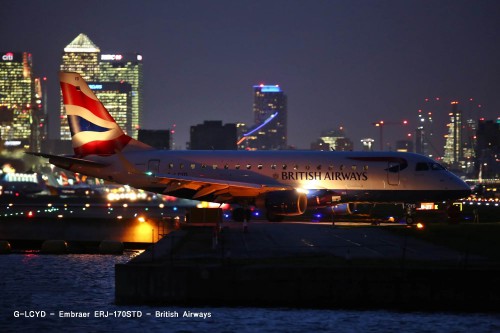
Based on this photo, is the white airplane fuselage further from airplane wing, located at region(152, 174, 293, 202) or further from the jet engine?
the jet engine

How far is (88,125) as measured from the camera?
65.6m

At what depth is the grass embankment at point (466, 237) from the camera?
1560 inches

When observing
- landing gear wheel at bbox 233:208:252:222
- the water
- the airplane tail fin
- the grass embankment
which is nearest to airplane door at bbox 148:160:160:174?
the airplane tail fin

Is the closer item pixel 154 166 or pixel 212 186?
pixel 212 186

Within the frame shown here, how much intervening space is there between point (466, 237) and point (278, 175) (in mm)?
19131

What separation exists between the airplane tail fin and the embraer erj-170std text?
931 mm

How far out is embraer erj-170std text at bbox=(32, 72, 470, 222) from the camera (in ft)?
196

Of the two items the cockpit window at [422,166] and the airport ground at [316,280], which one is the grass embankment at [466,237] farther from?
the cockpit window at [422,166]

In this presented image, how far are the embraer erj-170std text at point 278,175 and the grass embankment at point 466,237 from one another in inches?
403

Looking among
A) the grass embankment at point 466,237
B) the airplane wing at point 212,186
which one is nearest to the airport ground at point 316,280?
the grass embankment at point 466,237

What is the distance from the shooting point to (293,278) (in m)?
33.0

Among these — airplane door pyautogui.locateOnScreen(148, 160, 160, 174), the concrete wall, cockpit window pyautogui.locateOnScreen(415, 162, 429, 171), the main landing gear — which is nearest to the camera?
the concrete wall

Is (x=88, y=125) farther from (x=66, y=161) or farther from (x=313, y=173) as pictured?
(x=313, y=173)

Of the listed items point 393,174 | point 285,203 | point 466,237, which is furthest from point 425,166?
point 466,237
